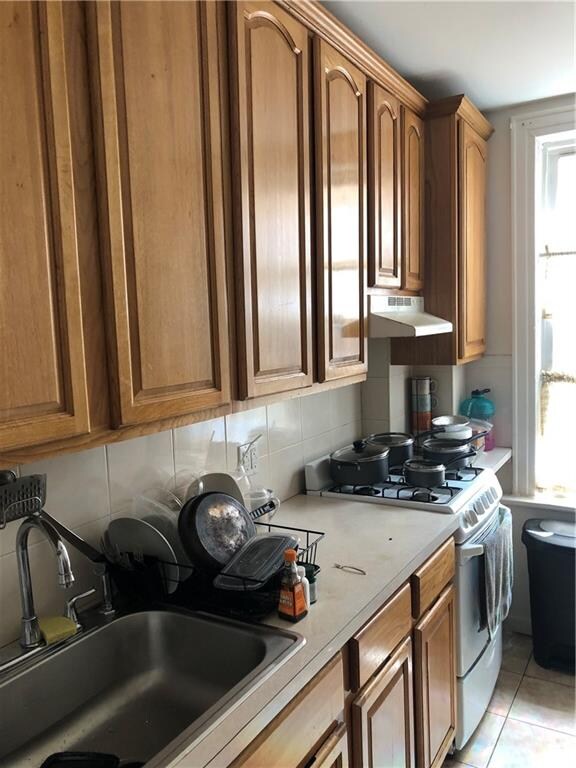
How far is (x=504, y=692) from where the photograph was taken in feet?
8.05

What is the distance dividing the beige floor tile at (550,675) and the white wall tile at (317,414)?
141 centimetres

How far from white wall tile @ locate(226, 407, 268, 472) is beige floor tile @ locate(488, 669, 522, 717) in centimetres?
143

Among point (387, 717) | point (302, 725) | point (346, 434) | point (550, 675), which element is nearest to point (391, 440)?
point (346, 434)

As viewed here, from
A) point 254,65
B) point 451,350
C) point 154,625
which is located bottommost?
point 154,625

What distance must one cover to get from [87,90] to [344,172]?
99 cm

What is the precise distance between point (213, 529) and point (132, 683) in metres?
0.38

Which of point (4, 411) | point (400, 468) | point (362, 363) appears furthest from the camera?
point (400, 468)

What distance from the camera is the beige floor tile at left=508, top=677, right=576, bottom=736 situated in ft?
7.45

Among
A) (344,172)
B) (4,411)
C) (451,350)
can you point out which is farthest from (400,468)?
(4,411)

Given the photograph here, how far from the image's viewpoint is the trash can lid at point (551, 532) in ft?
8.24

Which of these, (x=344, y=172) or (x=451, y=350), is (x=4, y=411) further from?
(x=451, y=350)

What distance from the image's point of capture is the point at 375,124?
6.68ft

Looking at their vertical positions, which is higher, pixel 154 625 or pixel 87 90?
pixel 87 90

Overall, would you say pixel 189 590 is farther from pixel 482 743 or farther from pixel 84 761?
pixel 482 743
